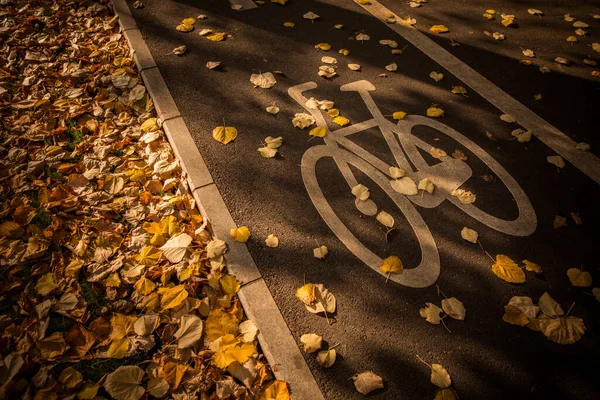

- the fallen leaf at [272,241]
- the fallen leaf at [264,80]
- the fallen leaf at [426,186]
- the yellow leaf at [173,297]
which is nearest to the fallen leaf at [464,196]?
the fallen leaf at [426,186]

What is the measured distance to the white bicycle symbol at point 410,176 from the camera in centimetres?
246

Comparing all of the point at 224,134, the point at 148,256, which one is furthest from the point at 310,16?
the point at 148,256

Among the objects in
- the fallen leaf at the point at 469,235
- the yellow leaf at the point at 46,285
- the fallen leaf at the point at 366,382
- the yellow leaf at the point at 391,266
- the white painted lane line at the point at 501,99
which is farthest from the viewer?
the white painted lane line at the point at 501,99

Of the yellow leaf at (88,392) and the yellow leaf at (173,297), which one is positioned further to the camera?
the yellow leaf at (173,297)

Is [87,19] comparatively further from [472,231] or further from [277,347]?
[472,231]

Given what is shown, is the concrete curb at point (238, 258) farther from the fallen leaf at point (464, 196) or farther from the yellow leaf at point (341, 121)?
the fallen leaf at point (464, 196)

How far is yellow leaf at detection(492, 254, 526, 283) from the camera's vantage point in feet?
7.84

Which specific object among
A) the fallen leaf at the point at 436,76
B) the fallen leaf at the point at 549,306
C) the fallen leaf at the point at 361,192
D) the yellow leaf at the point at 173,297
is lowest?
the fallen leaf at the point at 549,306

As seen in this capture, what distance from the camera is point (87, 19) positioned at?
13.7 ft

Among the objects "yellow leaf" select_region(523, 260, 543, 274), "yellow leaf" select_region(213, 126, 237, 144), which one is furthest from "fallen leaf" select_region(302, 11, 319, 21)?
"yellow leaf" select_region(523, 260, 543, 274)

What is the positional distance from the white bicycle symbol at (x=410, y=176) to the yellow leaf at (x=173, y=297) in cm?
121

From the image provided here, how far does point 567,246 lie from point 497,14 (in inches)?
158

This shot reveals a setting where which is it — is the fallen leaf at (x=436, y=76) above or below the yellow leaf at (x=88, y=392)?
above


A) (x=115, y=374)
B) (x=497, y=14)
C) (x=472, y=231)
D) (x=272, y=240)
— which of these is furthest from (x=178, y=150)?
(x=497, y=14)
